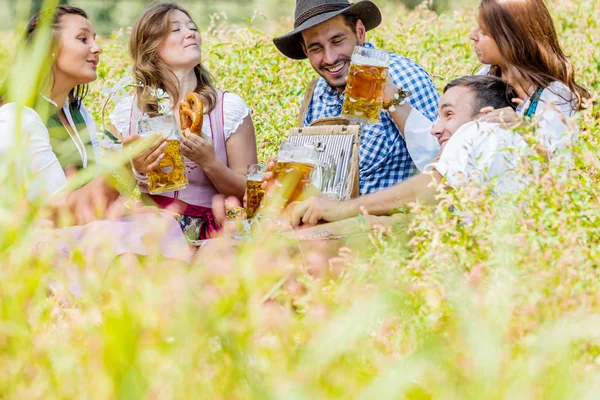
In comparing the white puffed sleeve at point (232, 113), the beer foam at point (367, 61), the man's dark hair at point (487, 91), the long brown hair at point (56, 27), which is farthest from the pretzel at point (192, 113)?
the man's dark hair at point (487, 91)

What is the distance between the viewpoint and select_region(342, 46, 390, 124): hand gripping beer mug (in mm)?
3160

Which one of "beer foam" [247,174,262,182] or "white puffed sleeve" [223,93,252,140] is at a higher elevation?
"white puffed sleeve" [223,93,252,140]

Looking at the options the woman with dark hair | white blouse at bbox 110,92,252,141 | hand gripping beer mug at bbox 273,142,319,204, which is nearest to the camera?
the woman with dark hair

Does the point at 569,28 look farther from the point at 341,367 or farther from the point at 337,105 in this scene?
the point at 341,367

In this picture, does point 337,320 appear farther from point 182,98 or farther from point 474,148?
point 182,98

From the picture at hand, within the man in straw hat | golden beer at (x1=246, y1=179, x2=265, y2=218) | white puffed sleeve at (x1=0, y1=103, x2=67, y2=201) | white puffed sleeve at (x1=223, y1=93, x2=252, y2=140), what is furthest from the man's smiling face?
white puffed sleeve at (x1=0, y1=103, x2=67, y2=201)

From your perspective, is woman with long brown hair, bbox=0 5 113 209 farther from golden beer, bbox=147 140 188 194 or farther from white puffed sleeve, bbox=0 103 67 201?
golden beer, bbox=147 140 188 194

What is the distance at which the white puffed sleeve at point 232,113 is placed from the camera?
3.83 meters

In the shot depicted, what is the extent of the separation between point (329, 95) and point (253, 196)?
92 centimetres

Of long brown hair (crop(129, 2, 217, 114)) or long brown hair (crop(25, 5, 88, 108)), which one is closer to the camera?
long brown hair (crop(25, 5, 88, 108))

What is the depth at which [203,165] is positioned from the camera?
3.49 metres

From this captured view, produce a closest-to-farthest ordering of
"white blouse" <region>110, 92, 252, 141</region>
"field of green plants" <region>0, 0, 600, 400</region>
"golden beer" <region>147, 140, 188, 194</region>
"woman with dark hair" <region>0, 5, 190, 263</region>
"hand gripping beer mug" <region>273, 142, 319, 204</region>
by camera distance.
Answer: "field of green plants" <region>0, 0, 600, 400</region>, "woman with dark hair" <region>0, 5, 190, 263</region>, "hand gripping beer mug" <region>273, 142, 319, 204</region>, "golden beer" <region>147, 140, 188, 194</region>, "white blouse" <region>110, 92, 252, 141</region>

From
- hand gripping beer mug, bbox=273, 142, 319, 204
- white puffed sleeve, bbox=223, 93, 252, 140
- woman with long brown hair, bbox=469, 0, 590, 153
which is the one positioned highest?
woman with long brown hair, bbox=469, 0, 590, 153

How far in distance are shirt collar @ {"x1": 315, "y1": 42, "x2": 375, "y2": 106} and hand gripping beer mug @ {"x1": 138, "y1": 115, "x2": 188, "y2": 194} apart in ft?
3.09
